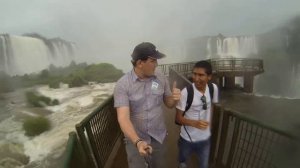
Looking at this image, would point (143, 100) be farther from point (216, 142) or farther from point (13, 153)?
point (13, 153)

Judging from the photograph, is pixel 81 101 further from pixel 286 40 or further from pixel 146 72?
pixel 286 40

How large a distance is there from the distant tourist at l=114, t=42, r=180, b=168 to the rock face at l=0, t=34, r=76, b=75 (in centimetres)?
3381

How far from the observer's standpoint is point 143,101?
258cm

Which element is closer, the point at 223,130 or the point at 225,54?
the point at 223,130

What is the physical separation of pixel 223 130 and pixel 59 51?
41.9 meters

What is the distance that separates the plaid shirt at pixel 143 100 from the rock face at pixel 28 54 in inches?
1331

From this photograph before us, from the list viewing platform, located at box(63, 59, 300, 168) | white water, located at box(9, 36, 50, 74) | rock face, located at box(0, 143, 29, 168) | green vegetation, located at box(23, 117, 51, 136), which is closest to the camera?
viewing platform, located at box(63, 59, 300, 168)

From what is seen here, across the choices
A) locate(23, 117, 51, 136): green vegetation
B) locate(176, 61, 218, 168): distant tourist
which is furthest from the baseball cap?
locate(23, 117, 51, 136): green vegetation

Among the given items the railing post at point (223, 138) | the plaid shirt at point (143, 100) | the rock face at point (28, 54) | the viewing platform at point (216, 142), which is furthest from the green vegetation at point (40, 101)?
the plaid shirt at point (143, 100)

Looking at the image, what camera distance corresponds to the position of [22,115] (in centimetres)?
2106

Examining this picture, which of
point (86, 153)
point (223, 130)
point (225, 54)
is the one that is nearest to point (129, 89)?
point (86, 153)

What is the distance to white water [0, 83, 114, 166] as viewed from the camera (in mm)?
14883

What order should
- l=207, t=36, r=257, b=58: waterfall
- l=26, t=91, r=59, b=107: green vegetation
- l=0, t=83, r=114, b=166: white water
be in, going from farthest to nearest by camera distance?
l=207, t=36, r=257, b=58: waterfall → l=26, t=91, r=59, b=107: green vegetation → l=0, t=83, r=114, b=166: white water

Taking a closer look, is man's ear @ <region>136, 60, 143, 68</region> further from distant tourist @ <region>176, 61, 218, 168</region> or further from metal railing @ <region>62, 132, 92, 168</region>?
metal railing @ <region>62, 132, 92, 168</region>
